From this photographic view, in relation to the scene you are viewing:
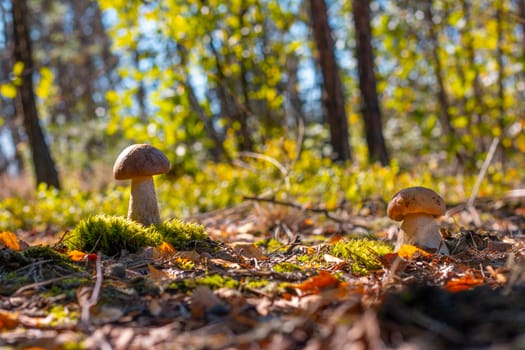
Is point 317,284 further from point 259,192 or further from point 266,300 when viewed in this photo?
point 259,192

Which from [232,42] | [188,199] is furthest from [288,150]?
[232,42]

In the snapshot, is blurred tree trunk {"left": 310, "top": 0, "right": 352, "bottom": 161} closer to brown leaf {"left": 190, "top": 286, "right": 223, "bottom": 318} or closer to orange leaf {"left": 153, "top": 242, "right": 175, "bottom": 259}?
orange leaf {"left": 153, "top": 242, "right": 175, "bottom": 259}

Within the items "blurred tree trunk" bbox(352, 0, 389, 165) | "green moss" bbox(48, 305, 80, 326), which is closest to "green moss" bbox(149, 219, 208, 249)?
"green moss" bbox(48, 305, 80, 326)

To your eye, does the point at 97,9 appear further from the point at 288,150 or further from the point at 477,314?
the point at 477,314

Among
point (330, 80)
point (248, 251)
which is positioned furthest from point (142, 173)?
point (330, 80)

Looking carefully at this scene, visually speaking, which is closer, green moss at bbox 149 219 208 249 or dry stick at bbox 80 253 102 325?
dry stick at bbox 80 253 102 325

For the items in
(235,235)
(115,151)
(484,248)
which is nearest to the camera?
(484,248)
